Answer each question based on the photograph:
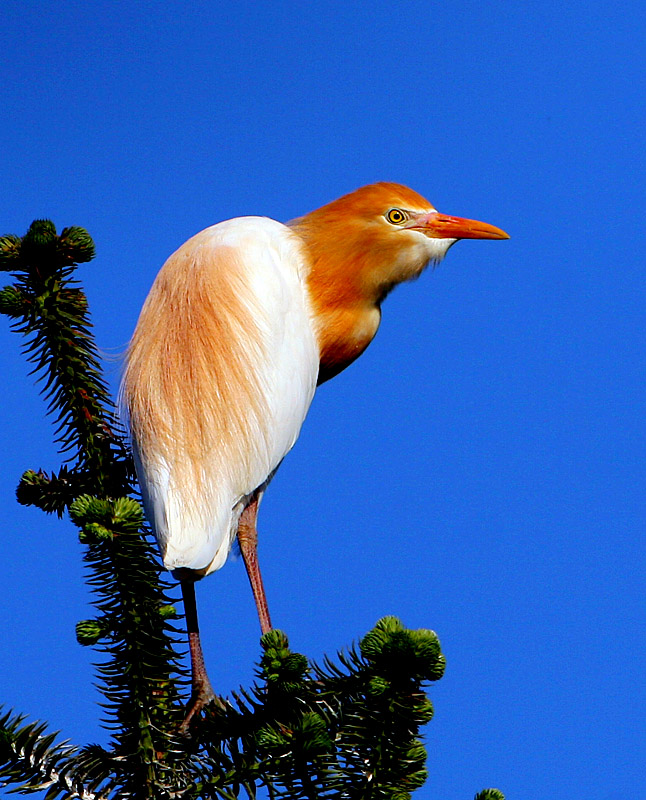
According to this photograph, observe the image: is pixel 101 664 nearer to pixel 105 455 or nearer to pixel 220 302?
pixel 105 455

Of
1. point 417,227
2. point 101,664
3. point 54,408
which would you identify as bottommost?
point 101,664

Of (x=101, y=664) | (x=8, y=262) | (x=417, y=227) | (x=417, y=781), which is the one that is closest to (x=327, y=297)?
(x=417, y=227)

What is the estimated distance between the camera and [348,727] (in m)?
1.95

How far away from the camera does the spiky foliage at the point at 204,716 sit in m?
1.83

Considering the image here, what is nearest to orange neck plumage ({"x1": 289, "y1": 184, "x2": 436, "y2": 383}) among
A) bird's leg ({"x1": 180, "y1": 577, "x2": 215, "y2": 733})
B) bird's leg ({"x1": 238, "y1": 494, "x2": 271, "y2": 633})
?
bird's leg ({"x1": 238, "y1": 494, "x2": 271, "y2": 633})

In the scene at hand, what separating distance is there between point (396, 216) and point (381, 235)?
11 cm

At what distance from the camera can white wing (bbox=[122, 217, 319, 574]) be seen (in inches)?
119

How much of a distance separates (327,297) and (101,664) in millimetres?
1897

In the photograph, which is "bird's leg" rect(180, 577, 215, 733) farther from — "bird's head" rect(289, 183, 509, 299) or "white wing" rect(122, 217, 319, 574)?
"bird's head" rect(289, 183, 509, 299)

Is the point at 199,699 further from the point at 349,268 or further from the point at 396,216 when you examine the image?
the point at 396,216

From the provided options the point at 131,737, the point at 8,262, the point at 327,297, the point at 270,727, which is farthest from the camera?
the point at 327,297

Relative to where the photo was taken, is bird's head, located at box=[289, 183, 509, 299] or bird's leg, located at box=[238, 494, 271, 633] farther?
bird's head, located at box=[289, 183, 509, 299]

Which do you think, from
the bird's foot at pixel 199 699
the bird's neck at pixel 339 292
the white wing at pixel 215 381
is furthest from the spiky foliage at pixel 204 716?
the bird's neck at pixel 339 292

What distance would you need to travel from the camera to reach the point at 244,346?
3.35 metres
